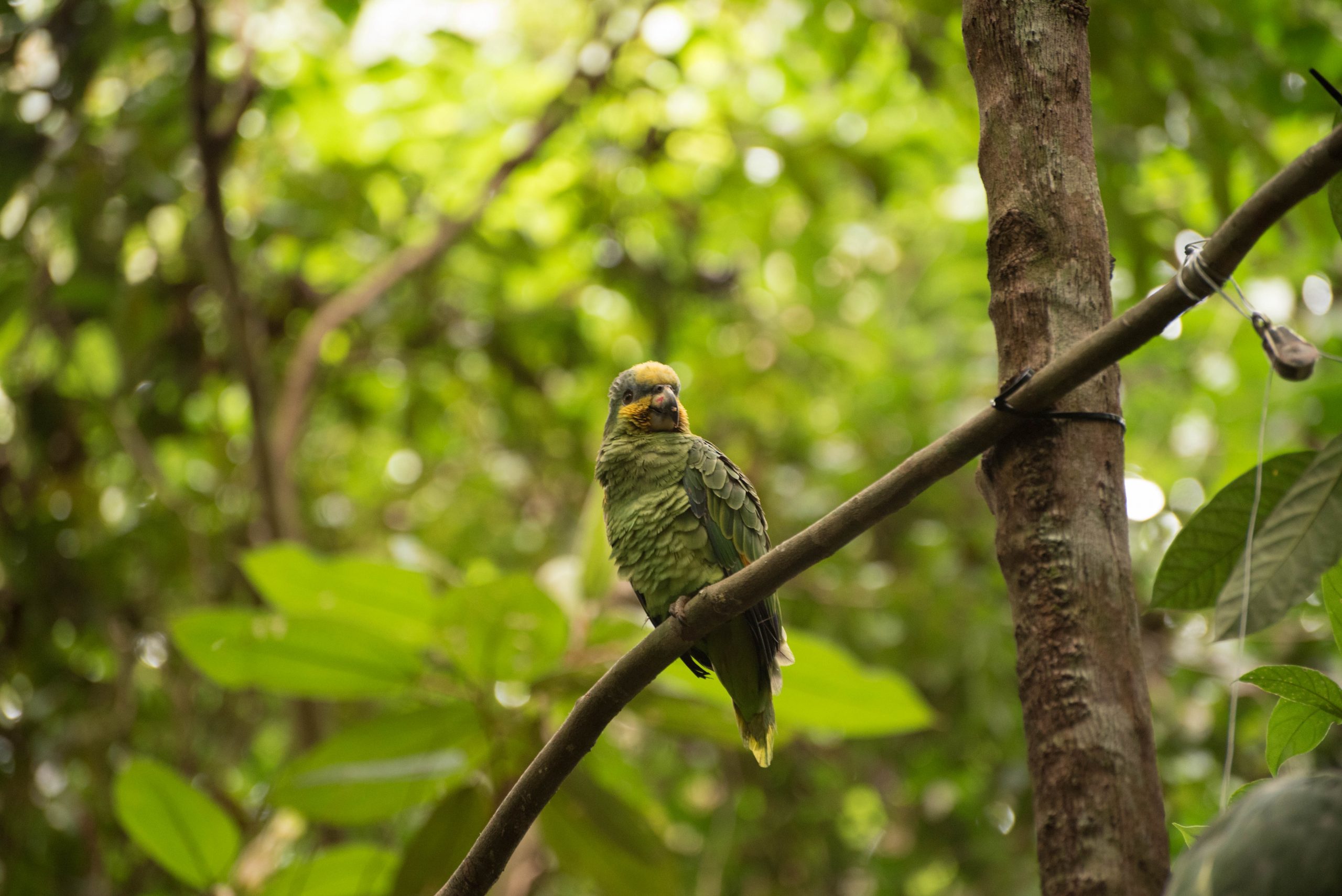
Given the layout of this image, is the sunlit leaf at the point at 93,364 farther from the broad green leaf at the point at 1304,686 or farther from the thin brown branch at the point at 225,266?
the broad green leaf at the point at 1304,686

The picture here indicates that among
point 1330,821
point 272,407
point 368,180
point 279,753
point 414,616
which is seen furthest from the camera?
point 279,753

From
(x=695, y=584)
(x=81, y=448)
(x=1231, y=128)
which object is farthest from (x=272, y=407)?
(x=1231, y=128)

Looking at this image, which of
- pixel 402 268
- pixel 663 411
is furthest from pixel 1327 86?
pixel 402 268

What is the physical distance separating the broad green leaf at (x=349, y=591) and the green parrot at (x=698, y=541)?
0.59 meters

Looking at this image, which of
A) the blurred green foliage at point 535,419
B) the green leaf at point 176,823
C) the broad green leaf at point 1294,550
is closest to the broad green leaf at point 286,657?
the blurred green foliage at point 535,419

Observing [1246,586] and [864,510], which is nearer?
[1246,586]

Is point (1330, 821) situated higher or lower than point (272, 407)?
lower

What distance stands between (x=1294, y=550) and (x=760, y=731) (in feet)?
4.53

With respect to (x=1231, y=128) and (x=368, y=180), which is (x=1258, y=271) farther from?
(x=368, y=180)

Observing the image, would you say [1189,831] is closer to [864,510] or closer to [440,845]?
[864,510]

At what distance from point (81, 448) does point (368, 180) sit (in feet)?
5.42

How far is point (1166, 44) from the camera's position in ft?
9.53

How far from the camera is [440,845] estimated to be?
2432mm

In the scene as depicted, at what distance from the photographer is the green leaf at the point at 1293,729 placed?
4.03 ft
